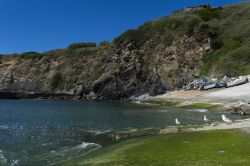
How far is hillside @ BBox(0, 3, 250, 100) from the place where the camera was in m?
121

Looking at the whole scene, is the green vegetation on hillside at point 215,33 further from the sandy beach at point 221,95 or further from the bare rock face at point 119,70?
the sandy beach at point 221,95

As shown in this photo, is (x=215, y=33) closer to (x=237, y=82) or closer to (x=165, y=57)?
(x=165, y=57)

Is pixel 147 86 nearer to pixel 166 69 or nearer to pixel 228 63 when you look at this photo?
pixel 166 69

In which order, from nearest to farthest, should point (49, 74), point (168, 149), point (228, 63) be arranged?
point (168, 149), point (228, 63), point (49, 74)

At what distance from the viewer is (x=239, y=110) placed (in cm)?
6006

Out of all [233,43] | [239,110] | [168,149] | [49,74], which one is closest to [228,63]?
[233,43]

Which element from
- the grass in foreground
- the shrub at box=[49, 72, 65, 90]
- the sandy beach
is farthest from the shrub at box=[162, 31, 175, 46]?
the grass in foreground

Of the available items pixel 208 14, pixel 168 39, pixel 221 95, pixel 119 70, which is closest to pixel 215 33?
pixel 208 14

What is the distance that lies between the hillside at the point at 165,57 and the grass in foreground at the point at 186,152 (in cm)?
8267

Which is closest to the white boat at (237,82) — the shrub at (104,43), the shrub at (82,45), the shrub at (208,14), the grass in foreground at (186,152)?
the shrub at (208,14)

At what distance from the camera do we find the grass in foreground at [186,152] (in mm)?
21734

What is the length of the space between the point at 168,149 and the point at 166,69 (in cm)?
10212

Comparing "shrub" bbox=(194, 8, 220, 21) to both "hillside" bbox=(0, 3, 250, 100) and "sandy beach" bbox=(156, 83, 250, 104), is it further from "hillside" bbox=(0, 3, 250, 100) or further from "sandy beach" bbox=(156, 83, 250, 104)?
"sandy beach" bbox=(156, 83, 250, 104)

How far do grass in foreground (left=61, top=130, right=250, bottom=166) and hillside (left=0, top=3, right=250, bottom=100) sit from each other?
271ft
